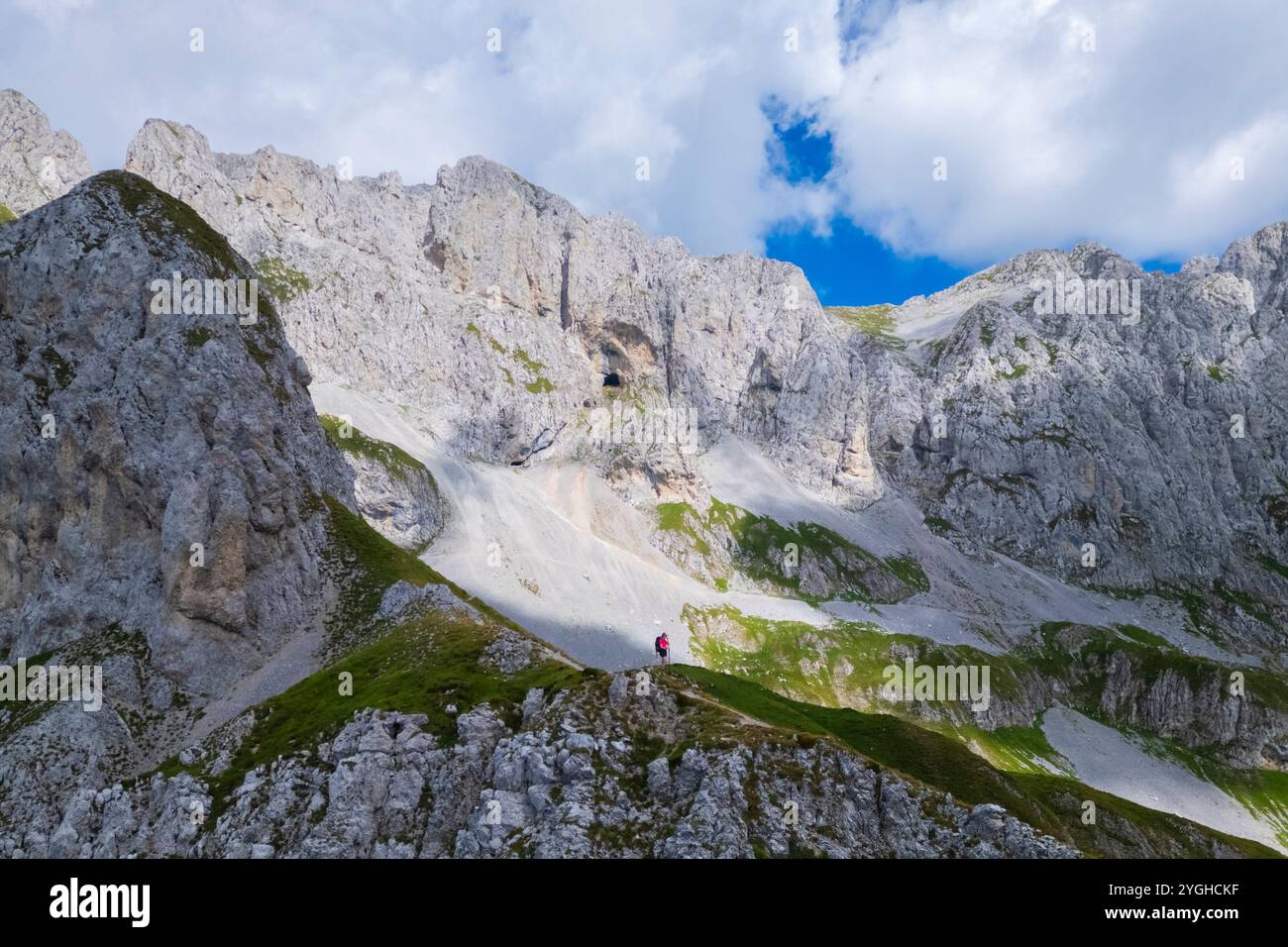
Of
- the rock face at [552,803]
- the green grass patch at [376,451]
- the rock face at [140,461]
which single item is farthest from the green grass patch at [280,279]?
the rock face at [552,803]

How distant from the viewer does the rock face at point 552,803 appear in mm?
31625

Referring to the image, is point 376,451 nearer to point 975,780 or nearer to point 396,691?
point 396,691

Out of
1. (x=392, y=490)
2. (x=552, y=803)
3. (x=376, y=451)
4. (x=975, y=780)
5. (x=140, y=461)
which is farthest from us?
(x=376, y=451)

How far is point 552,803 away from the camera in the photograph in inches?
1334

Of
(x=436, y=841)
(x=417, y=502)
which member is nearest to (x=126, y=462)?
(x=436, y=841)

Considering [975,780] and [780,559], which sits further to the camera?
[780,559]

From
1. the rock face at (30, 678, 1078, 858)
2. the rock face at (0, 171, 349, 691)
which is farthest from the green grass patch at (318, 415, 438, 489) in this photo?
the rock face at (30, 678, 1078, 858)

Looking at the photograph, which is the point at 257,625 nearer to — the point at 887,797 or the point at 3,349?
the point at 3,349

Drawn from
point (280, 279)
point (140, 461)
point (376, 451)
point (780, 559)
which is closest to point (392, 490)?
point (376, 451)

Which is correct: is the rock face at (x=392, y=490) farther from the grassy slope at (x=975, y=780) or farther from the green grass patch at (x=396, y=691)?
the green grass patch at (x=396, y=691)

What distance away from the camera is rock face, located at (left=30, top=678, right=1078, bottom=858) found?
104 feet

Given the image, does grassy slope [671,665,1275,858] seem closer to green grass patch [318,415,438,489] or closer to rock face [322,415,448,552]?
rock face [322,415,448,552]

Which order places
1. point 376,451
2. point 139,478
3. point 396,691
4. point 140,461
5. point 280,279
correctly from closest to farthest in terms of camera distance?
point 396,691 < point 139,478 < point 140,461 < point 376,451 < point 280,279
